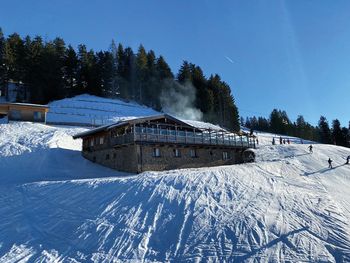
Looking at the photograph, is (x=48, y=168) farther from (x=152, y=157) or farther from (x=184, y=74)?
(x=184, y=74)

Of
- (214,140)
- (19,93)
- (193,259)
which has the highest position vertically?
(19,93)

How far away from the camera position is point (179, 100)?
3228 inches

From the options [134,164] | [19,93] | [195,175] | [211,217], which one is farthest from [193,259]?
[19,93]

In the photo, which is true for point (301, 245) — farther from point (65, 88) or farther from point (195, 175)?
point (65, 88)

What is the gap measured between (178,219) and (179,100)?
6741 cm

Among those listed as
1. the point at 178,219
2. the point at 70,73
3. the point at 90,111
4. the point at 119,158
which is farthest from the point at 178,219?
the point at 70,73

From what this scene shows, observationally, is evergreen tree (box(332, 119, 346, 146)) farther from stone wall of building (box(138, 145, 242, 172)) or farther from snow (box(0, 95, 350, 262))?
snow (box(0, 95, 350, 262))

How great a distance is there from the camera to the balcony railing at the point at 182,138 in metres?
29.4

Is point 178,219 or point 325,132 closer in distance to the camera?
point 178,219

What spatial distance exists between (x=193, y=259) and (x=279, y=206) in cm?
783

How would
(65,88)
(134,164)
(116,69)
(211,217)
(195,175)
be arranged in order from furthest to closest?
(116,69) < (65,88) < (134,164) < (195,175) < (211,217)

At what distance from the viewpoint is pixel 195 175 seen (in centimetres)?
2333

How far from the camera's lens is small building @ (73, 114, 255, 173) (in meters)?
29.6

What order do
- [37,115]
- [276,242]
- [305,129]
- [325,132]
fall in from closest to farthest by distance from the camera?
1. [276,242]
2. [37,115]
3. [325,132]
4. [305,129]
